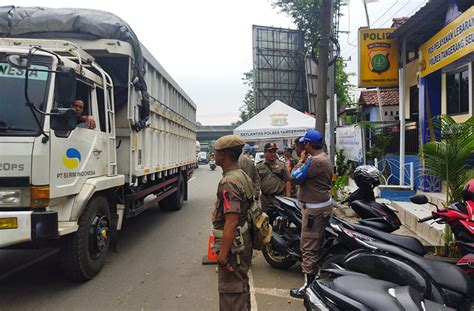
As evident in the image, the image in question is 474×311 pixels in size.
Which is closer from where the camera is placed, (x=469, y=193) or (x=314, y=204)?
(x=469, y=193)

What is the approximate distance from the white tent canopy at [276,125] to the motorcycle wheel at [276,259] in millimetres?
7134

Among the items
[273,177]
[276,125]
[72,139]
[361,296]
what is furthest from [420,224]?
[276,125]

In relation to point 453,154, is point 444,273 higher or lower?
lower

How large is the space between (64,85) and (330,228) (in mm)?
3086

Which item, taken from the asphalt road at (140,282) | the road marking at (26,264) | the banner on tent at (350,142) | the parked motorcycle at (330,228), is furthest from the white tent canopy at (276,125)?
the road marking at (26,264)

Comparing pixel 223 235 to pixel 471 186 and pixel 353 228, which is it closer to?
pixel 353 228

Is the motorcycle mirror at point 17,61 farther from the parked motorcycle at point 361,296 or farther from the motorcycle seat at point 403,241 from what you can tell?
the motorcycle seat at point 403,241

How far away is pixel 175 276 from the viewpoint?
15.5 feet

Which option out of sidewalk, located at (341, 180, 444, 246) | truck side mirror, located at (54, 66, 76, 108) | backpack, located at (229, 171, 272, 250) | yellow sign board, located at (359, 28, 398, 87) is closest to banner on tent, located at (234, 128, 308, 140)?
yellow sign board, located at (359, 28, 398, 87)

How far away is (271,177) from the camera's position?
19.4ft

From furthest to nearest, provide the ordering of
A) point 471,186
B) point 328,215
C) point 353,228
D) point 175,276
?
1. point 175,276
2. point 328,215
3. point 353,228
4. point 471,186

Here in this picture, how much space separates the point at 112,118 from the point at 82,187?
4.23 ft

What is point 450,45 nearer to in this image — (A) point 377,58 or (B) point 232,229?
(A) point 377,58

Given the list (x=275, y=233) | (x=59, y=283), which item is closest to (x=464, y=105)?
(x=275, y=233)
